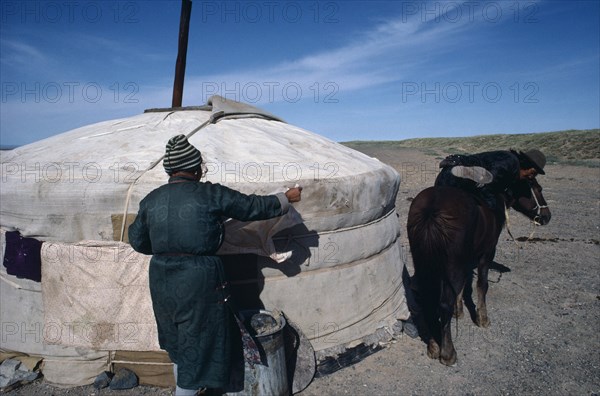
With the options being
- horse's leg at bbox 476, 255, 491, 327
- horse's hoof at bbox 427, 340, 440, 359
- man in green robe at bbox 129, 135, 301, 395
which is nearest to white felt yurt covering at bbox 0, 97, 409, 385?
horse's hoof at bbox 427, 340, 440, 359

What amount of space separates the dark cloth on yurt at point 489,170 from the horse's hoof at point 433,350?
1.40 metres

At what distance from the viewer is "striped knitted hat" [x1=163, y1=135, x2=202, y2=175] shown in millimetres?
2289

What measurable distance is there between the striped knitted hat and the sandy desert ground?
184 centimetres

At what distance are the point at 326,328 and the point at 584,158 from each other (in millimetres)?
26269

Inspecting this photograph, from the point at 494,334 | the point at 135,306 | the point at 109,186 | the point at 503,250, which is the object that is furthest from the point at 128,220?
the point at 503,250

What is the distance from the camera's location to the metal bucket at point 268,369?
2713 mm

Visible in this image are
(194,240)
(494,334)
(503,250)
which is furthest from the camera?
(503,250)

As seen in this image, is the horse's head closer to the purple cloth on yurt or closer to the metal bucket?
the metal bucket

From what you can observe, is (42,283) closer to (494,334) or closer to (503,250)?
(494,334)

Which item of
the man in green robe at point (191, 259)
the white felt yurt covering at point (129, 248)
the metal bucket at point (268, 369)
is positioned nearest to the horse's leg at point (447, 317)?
the white felt yurt covering at point (129, 248)

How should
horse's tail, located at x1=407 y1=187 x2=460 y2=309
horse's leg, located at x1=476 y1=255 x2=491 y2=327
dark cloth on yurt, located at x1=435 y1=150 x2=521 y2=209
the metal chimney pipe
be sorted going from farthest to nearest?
1. the metal chimney pipe
2. horse's leg, located at x1=476 y1=255 x2=491 y2=327
3. dark cloth on yurt, located at x1=435 y1=150 x2=521 y2=209
4. horse's tail, located at x1=407 y1=187 x2=460 y2=309

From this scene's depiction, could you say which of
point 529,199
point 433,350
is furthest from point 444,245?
point 529,199

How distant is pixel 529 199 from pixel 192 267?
3.79 m

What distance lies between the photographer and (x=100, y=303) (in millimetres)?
3018
